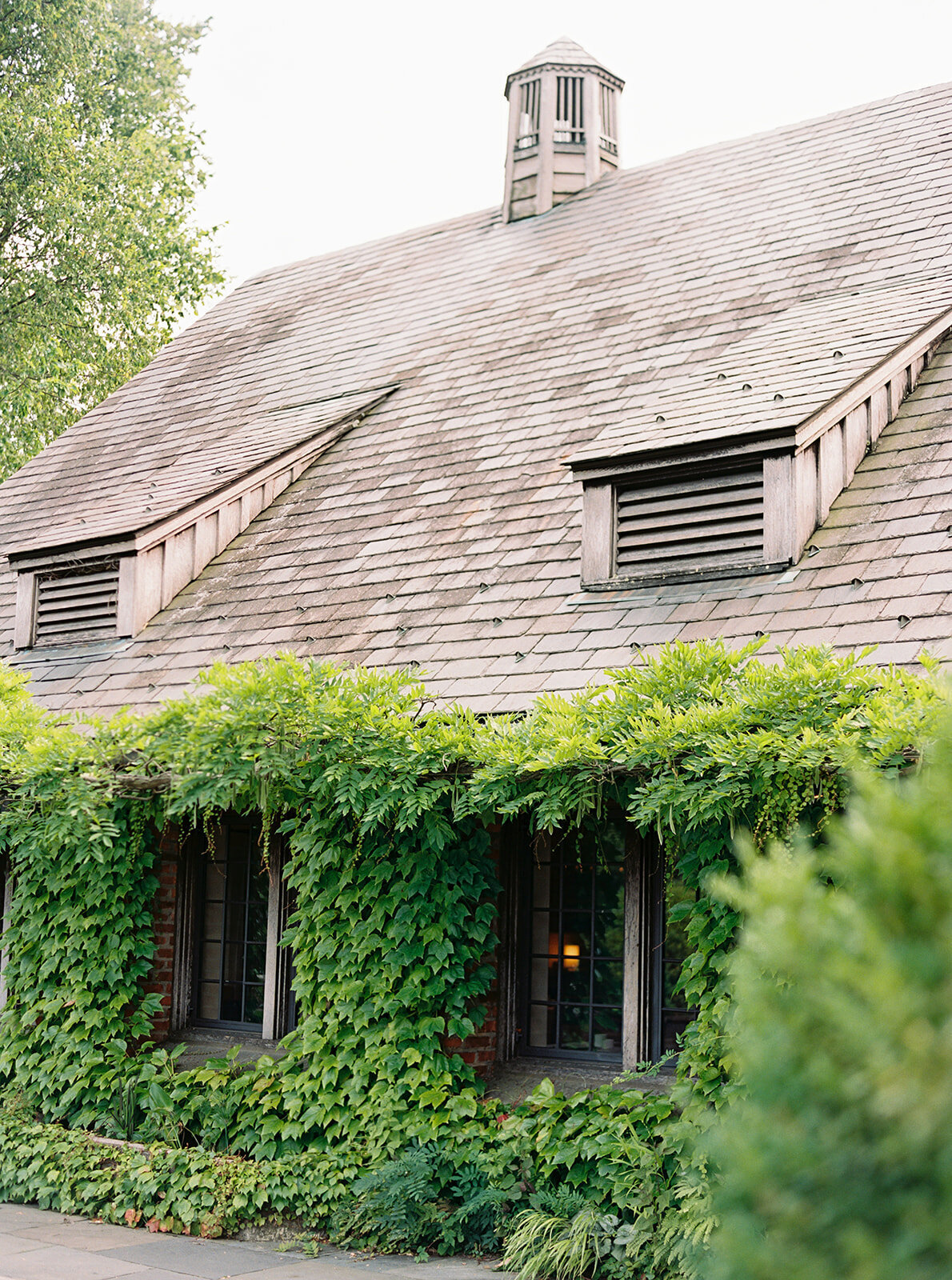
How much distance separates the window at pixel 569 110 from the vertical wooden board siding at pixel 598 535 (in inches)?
295

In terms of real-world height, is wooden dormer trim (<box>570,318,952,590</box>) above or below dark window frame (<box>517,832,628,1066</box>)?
above

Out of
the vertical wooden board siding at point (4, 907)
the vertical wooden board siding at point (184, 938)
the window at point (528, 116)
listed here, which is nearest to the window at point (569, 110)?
the window at point (528, 116)

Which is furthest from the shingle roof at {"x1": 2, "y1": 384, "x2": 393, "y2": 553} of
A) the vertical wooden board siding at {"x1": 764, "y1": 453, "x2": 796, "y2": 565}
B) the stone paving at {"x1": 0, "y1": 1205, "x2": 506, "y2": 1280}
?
the stone paving at {"x1": 0, "y1": 1205, "x2": 506, "y2": 1280}

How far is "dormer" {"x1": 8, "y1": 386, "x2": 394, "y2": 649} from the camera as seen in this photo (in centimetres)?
1059

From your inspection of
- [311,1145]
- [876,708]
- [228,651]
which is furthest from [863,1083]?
[228,651]

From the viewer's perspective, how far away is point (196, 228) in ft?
73.4

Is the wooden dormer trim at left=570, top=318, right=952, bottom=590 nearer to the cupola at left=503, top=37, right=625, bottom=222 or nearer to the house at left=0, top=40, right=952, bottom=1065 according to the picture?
the house at left=0, top=40, right=952, bottom=1065

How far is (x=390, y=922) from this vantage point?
7828 millimetres

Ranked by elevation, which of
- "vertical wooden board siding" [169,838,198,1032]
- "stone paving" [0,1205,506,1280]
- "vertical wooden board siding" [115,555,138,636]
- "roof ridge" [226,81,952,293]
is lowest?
"stone paving" [0,1205,506,1280]

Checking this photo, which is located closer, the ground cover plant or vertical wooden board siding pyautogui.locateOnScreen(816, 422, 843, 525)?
the ground cover plant

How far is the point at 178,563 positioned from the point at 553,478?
3.30m

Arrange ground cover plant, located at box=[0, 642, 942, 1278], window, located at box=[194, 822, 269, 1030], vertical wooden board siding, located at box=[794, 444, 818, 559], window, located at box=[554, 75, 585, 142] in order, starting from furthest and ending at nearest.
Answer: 1. window, located at box=[554, 75, 585, 142]
2. window, located at box=[194, 822, 269, 1030]
3. vertical wooden board siding, located at box=[794, 444, 818, 559]
4. ground cover plant, located at box=[0, 642, 942, 1278]

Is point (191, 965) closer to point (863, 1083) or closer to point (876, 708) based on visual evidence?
point (876, 708)

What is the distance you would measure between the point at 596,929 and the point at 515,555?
2515mm
